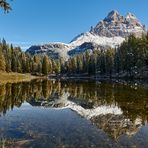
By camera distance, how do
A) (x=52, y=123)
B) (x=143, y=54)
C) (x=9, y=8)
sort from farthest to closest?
1. (x=143, y=54)
2. (x=52, y=123)
3. (x=9, y=8)

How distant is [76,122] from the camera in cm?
2989

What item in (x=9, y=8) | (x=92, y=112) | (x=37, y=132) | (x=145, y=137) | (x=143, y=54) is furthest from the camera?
(x=143, y=54)

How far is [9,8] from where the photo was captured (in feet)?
66.3

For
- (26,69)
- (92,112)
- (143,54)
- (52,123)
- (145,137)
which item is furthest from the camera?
(26,69)

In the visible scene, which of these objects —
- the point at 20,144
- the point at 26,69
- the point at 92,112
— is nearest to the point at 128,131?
the point at 20,144

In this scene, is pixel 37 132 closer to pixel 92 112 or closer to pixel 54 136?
pixel 54 136

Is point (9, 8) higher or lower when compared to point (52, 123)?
higher

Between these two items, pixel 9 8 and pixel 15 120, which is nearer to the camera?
pixel 9 8

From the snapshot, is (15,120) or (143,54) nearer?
(15,120)

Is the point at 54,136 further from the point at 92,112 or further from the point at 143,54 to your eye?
the point at 143,54

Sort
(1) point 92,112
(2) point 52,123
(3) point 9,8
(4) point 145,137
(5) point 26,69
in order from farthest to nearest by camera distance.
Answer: (5) point 26,69
(1) point 92,112
(2) point 52,123
(4) point 145,137
(3) point 9,8

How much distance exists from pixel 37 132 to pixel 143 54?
121 m

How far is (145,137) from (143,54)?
396 ft

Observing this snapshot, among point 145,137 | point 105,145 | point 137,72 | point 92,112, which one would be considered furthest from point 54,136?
point 137,72
